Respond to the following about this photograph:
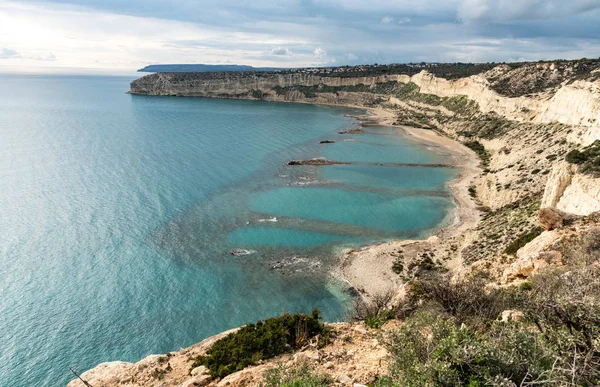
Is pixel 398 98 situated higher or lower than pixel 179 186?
higher

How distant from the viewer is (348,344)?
14.3 m

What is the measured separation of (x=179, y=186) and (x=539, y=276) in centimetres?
4619

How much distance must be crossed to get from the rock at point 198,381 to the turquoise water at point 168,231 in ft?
37.4

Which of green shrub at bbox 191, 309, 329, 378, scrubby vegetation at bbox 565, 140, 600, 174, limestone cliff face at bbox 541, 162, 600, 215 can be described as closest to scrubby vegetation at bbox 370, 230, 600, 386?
green shrub at bbox 191, 309, 329, 378

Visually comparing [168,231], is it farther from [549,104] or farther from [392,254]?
[549,104]

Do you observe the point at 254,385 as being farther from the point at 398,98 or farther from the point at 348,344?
the point at 398,98

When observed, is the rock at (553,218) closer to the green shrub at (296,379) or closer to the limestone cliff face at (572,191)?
the limestone cliff face at (572,191)

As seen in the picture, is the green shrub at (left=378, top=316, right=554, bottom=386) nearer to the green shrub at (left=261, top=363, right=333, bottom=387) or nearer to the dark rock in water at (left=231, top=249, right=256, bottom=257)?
the green shrub at (left=261, top=363, right=333, bottom=387)

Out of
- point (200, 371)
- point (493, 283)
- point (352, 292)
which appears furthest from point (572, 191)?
point (200, 371)

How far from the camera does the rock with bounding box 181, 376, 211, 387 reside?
1324 centimetres

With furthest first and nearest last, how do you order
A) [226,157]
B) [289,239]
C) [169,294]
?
1. [226,157]
2. [289,239]
3. [169,294]

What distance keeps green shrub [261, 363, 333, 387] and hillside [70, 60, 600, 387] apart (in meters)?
0.05

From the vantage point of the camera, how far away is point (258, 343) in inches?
582

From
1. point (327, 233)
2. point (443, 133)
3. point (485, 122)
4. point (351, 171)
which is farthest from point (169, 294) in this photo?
point (443, 133)
